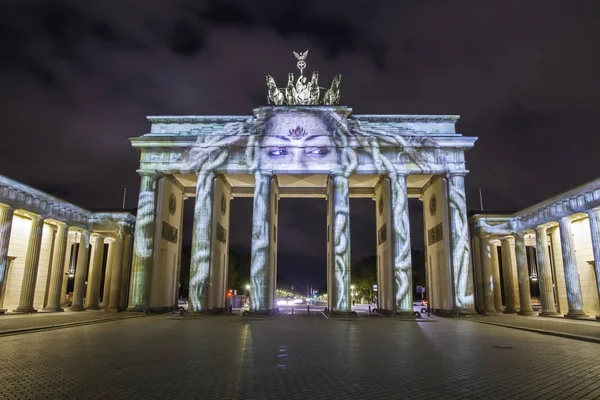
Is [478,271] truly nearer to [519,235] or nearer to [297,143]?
[519,235]

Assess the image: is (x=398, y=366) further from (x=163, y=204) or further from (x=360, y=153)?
(x=163, y=204)

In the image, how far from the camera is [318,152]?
37938mm

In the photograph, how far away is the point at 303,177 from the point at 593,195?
2352 cm

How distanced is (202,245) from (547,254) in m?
29.4

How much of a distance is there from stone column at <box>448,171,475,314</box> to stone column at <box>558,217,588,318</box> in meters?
7.05

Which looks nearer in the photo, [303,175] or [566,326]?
[566,326]

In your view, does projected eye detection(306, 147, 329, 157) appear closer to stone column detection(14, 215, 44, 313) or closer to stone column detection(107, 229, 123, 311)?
stone column detection(107, 229, 123, 311)

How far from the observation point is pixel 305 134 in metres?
38.0

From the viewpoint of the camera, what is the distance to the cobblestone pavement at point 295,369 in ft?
25.8

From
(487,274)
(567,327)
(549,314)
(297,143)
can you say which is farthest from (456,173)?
(567,327)

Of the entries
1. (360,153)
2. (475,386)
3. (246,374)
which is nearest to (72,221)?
(360,153)

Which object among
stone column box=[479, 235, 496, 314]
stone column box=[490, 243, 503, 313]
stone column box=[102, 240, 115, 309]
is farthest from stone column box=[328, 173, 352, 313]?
stone column box=[102, 240, 115, 309]

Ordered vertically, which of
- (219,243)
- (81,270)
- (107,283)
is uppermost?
(219,243)

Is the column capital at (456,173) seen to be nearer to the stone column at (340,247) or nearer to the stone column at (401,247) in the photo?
A: the stone column at (401,247)
